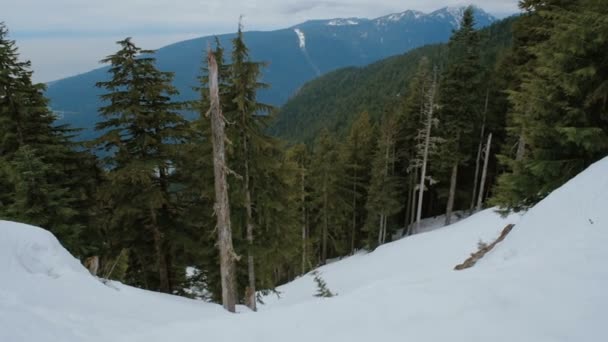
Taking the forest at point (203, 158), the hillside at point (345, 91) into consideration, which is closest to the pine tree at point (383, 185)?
the forest at point (203, 158)

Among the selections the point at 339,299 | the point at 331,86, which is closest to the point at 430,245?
the point at 339,299

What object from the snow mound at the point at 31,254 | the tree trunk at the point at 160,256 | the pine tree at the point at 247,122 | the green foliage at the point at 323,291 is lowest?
the green foliage at the point at 323,291

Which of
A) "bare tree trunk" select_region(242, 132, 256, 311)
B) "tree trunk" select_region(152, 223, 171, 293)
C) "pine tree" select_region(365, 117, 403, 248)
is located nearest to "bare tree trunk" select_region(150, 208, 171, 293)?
"tree trunk" select_region(152, 223, 171, 293)

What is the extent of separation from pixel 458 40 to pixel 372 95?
3492 inches

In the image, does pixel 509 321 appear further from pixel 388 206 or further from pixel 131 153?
pixel 388 206

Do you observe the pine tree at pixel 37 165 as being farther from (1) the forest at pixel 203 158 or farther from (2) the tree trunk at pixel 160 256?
(2) the tree trunk at pixel 160 256

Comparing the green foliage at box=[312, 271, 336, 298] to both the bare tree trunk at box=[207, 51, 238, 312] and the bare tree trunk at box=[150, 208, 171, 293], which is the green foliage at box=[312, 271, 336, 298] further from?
the bare tree trunk at box=[150, 208, 171, 293]

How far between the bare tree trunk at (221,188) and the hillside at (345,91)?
8247cm

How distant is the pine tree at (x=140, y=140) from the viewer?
9.81m

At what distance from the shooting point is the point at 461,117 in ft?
68.9

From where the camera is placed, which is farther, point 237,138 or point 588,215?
point 237,138

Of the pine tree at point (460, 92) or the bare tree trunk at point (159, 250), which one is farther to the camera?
the pine tree at point (460, 92)

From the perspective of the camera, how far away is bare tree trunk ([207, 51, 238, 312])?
8.05 metres

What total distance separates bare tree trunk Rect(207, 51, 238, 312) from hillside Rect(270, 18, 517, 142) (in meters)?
82.5
